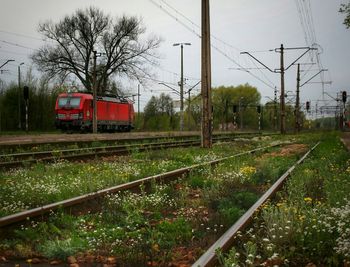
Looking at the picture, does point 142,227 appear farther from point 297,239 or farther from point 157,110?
point 157,110

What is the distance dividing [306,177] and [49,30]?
186ft

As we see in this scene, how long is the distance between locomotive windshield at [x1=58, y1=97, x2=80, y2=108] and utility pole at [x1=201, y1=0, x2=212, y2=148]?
22428 mm

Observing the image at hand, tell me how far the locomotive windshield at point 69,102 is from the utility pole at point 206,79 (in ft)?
73.6

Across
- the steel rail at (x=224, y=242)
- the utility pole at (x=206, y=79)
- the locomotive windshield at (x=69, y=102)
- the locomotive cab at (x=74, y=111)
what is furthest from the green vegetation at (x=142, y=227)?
the locomotive windshield at (x=69, y=102)

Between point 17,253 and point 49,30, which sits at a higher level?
point 49,30

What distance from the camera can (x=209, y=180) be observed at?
30.4 ft

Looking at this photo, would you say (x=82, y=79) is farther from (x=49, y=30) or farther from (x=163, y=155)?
(x=163, y=155)

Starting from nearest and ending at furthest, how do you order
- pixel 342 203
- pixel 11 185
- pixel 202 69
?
pixel 342 203
pixel 11 185
pixel 202 69

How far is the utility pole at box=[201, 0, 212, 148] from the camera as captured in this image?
Answer: 1930 cm

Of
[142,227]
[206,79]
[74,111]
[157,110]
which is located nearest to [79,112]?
[74,111]

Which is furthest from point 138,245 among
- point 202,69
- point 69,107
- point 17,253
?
point 69,107

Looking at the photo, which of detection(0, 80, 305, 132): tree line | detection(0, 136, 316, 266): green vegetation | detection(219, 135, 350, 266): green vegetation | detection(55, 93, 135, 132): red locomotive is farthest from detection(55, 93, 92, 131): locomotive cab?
detection(219, 135, 350, 266): green vegetation

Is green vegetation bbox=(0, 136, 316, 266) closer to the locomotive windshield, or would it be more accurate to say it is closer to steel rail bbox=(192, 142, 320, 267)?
steel rail bbox=(192, 142, 320, 267)

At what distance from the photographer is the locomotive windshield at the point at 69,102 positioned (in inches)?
1592
